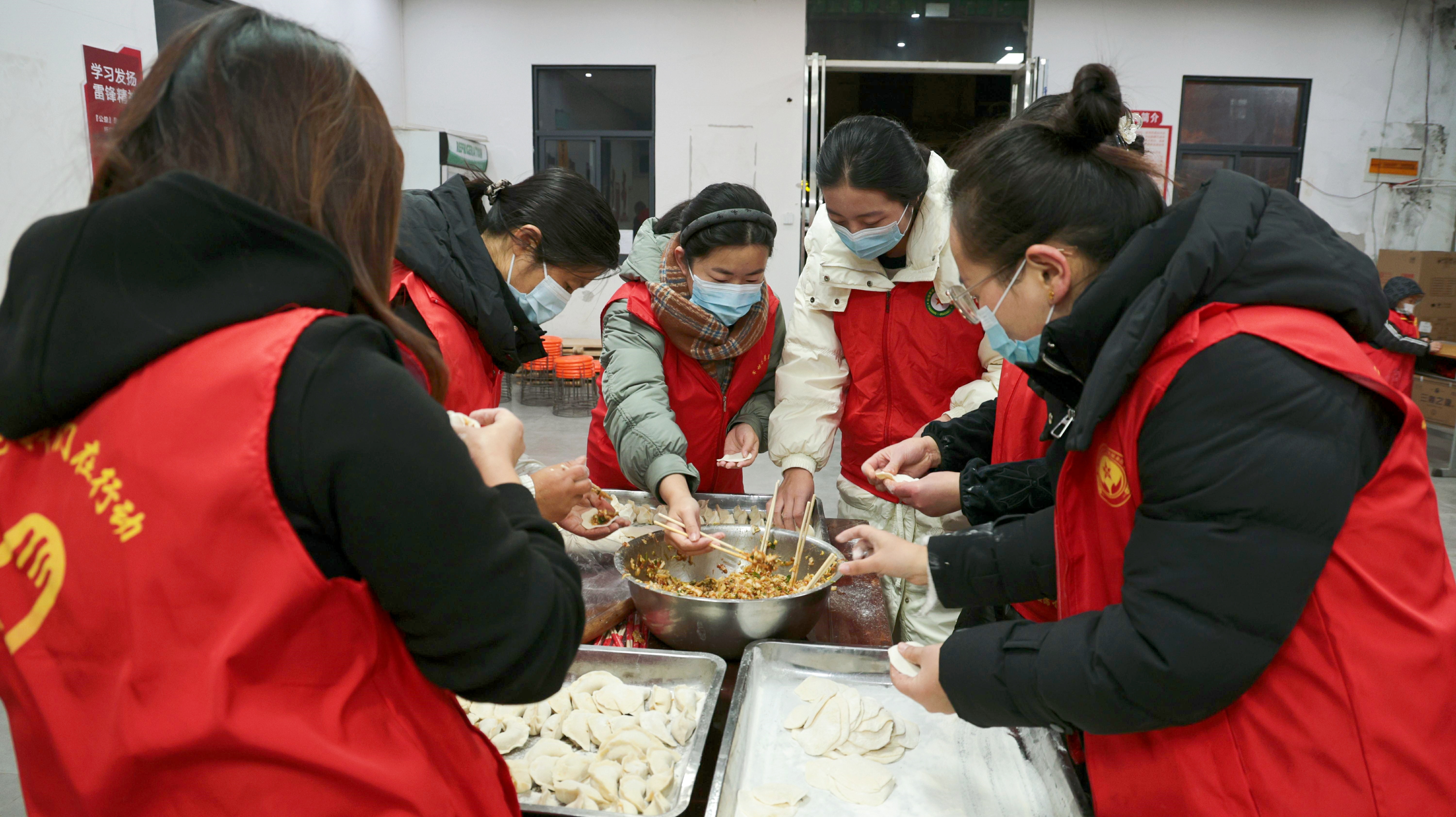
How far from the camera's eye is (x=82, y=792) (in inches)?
25.0

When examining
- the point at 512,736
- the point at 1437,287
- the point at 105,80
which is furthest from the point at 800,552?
the point at 1437,287

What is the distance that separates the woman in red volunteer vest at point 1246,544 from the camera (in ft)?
2.53

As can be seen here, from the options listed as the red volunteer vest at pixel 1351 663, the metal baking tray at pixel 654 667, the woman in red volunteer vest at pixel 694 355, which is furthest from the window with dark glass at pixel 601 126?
the red volunteer vest at pixel 1351 663

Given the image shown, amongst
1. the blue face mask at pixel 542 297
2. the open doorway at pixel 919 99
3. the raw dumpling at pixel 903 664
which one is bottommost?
the raw dumpling at pixel 903 664

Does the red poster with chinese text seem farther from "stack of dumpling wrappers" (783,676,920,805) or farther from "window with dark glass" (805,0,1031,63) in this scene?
"window with dark glass" (805,0,1031,63)

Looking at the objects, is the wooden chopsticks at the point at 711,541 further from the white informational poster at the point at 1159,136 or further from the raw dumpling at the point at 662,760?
the white informational poster at the point at 1159,136

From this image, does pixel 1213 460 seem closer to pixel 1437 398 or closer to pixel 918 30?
pixel 1437 398

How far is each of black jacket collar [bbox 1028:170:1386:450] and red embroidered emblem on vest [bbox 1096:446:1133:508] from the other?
36 mm

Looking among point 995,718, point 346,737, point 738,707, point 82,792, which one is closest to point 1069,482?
point 995,718

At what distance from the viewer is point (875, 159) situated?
1.99 metres

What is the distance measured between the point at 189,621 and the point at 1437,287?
885cm

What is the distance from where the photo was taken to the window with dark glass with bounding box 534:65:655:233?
7.53 m

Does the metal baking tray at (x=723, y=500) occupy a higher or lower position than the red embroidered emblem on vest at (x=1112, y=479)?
lower

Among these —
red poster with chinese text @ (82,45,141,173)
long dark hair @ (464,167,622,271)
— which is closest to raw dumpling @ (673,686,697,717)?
long dark hair @ (464,167,622,271)
